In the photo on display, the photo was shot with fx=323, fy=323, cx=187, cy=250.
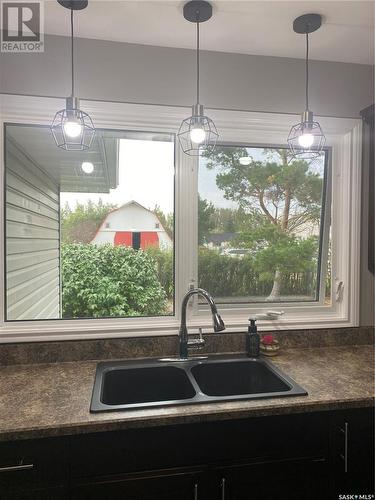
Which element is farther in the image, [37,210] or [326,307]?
[326,307]

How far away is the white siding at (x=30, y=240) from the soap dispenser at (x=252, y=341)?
1049 mm

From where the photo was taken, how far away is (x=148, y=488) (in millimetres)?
1159

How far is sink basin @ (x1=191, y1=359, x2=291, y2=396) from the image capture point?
1646mm

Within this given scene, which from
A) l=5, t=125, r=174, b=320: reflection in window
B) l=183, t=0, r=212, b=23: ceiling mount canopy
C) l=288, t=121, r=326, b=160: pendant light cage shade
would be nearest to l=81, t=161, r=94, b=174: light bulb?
l=5, t=125, r=174, b=320: reflection in window

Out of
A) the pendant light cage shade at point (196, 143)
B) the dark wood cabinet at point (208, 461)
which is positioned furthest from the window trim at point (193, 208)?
the dark wood cabinet at point (208, 461)

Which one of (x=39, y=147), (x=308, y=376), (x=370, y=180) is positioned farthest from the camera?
(x=370, y=180)

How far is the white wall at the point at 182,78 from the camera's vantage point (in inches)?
64.8

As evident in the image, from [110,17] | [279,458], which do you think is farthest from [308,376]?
[110,17]

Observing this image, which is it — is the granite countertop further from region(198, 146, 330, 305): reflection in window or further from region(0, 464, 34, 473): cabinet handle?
region(198, 146, 330, 305): reflection in window

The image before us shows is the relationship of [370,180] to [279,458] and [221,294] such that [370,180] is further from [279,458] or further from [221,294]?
[279,458]

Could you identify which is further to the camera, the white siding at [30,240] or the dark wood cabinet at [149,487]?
the white siding at [30,240]

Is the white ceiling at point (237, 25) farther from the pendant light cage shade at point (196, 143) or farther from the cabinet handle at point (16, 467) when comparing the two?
the cabinet handle at point (16, 467)

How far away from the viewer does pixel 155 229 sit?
6.11 feet

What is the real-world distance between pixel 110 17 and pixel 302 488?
2208 mm
